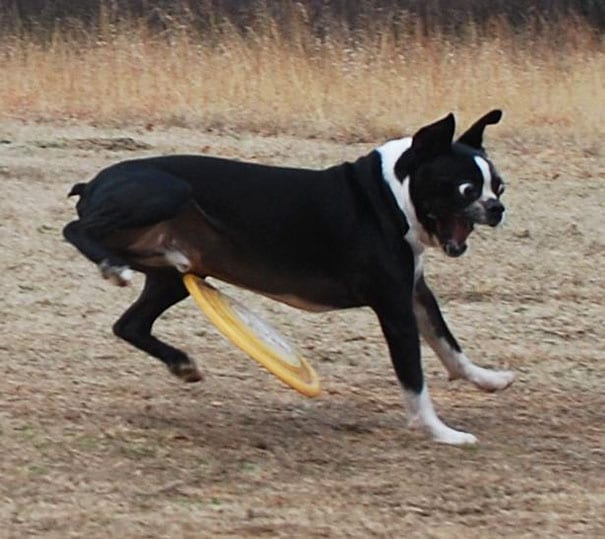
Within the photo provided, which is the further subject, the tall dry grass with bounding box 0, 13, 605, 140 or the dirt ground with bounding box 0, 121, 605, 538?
the tall dry grass with bounding box 0, 13, 605, 140

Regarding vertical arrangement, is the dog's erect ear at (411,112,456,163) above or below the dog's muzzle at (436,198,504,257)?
above

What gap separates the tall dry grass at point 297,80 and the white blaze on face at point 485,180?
735cm

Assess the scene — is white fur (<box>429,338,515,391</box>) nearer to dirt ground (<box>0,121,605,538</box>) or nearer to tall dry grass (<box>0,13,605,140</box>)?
dirt ground (<box>0,121,605,538</box>)

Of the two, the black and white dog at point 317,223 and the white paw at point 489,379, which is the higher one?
the black and white dog at point 317,223

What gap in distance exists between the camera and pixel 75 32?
17.1m

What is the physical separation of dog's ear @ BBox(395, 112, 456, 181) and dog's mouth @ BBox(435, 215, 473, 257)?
20 cm

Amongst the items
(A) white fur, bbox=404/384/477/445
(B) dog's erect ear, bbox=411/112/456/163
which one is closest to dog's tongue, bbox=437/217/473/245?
(B) dog's erect ear, bbox=411/112/456/163

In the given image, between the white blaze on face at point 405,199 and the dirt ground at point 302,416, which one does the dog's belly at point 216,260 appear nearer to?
the white blaze on face at point 405,199

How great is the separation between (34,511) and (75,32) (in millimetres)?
12952

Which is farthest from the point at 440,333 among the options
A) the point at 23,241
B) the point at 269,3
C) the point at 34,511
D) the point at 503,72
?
the point at 269,3

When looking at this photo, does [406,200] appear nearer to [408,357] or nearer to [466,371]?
[408,357]

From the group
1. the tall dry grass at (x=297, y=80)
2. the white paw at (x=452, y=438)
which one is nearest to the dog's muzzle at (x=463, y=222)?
the white paw at (x=452, y=438)

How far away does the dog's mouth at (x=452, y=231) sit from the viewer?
5.52 m

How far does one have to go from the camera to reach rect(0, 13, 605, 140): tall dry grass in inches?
539
